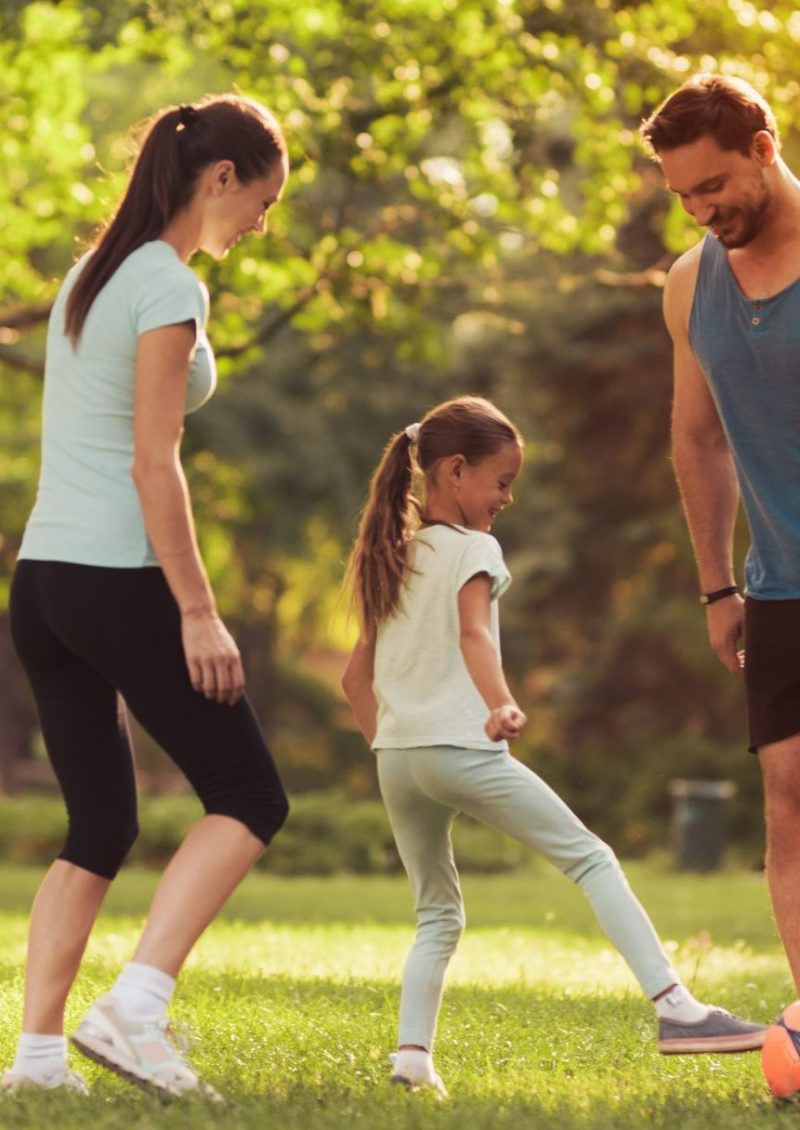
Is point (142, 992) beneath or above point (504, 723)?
beneath

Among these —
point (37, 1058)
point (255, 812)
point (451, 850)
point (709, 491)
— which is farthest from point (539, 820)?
point (37, 1058)

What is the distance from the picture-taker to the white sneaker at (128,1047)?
13.9ft

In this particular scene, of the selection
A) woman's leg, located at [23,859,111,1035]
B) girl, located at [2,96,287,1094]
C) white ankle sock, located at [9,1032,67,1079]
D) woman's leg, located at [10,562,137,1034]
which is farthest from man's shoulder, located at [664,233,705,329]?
white ankle sock, located at [9,1032,67,1079]

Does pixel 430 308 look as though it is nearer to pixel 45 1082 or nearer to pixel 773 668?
pixel 773 668

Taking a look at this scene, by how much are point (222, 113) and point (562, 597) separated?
76.2 feet

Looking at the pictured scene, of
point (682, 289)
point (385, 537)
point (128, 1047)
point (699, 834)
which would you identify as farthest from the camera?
point (699, 834)

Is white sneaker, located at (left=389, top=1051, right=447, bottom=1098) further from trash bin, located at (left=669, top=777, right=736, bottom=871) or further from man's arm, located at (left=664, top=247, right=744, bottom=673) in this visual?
trash bin, located at (left=669, top=777, right=736, bottom=871)

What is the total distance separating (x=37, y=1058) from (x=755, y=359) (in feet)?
8.06

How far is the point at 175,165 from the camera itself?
4.54 metres

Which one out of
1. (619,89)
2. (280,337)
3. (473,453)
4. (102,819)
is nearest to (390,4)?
(619,89)

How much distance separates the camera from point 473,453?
5152 mm

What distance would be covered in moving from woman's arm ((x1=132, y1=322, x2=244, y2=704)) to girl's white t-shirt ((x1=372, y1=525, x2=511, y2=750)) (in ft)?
2.39

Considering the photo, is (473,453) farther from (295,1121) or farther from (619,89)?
(619,89)

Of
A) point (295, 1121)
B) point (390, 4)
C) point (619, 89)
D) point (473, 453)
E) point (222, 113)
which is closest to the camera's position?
point (295, 1121)
